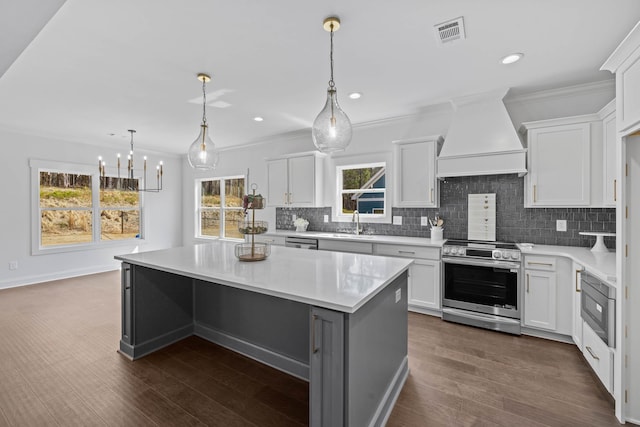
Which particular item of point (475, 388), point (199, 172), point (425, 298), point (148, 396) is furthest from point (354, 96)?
point (199, 172)

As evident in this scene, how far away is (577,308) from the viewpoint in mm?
2652

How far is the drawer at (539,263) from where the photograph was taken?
2.85 m

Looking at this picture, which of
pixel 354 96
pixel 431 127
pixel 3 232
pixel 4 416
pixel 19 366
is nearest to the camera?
pixel 4 416

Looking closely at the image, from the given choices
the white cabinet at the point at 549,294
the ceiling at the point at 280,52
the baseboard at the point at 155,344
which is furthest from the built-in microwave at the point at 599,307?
the baseboard at the point at 155,344

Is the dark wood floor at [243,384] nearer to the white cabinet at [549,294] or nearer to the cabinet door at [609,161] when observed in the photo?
the white cabinet at [549,294]

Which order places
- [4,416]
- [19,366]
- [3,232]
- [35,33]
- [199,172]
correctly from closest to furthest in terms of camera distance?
[4,416] < [35,33] < [19,366] < [3,232] < [199,172]

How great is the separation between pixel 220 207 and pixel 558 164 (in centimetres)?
595

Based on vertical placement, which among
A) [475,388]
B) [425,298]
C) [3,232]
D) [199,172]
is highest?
[199,172]

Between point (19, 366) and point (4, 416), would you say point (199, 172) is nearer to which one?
point (19, 366)

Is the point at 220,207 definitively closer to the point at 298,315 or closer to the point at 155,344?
the point at 155,344

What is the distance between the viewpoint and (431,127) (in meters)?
4.02

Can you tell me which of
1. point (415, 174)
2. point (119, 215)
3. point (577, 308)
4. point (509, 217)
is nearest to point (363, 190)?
point (415, 174)

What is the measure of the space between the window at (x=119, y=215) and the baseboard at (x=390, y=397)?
583cm

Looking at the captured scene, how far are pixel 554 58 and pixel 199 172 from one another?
6544 mm
